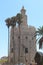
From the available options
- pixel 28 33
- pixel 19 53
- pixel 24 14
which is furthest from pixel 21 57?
pixel 24 14

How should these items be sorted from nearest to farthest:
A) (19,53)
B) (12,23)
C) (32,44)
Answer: (12,23)
(19,53)
(32,44)

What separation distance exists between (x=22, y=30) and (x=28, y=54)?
754 centimetres

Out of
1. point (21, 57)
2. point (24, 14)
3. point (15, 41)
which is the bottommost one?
point (21, 57)

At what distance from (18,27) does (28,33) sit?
3999 millimetres

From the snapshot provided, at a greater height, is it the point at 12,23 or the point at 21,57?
the point at 12,23

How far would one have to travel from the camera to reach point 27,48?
81000mm

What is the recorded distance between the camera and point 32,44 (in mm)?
81375

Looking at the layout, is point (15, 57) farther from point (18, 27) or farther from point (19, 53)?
point (18, 27)

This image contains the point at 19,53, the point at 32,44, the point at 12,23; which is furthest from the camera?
the point at 32,44

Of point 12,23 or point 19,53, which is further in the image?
point 19,53

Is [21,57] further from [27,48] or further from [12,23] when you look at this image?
[12,23]

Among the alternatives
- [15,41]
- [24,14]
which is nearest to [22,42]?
[15,41]

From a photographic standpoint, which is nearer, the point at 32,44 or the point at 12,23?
the point at 12,23

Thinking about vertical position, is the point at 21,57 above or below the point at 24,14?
below
